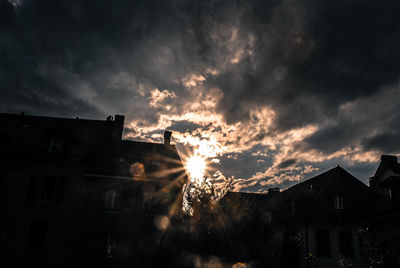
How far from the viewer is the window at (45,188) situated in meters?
21.7

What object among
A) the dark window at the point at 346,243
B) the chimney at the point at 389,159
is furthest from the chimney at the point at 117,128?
the chimney at the point at 389,159

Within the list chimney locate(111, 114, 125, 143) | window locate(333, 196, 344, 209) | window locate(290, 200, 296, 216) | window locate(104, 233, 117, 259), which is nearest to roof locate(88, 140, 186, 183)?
chimney locate(111, 114, 125, 143)

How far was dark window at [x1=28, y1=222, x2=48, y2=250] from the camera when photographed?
20688 mm

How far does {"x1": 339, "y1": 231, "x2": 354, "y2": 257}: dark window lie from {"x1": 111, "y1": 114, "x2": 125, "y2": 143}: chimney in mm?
21148

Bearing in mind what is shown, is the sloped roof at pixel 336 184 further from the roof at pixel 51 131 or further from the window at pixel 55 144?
the window at pixel 55 144

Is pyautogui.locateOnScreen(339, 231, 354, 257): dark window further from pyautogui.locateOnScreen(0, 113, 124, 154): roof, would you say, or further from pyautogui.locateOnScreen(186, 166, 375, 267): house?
pyautogui.locateOnScreen(0, 113, 124, 154): roof

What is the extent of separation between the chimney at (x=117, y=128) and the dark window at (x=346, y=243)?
21148 mm

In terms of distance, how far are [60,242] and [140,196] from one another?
6465mm

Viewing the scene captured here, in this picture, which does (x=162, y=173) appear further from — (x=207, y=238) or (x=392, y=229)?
(x=392, y=229)

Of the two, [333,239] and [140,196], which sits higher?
[140,196]

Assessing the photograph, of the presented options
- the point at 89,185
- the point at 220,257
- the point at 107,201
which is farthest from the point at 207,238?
the point at 89,185

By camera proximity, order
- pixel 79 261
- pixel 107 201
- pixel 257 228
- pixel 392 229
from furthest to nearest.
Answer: pixel 257 228 < pixel 107 201 < pixel 79 261 < pixel 392 229

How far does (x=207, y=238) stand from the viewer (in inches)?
898

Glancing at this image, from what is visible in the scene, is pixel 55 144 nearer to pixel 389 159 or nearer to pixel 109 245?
pixel 109 245
